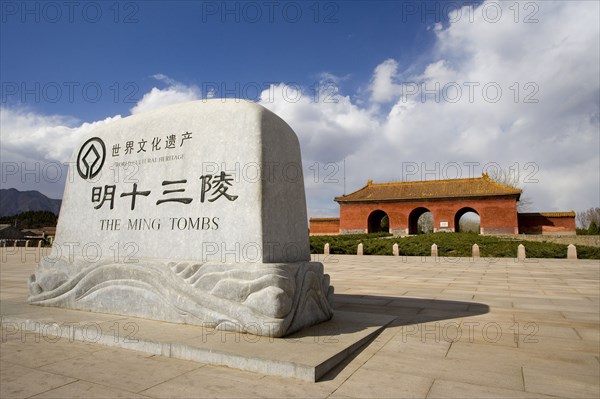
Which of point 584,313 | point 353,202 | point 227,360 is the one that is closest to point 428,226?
point 353,202

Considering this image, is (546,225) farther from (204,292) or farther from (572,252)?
(204,292)

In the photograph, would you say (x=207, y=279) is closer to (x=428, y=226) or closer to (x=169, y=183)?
(x=169, y=183)

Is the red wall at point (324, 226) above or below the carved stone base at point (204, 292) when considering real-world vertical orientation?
above

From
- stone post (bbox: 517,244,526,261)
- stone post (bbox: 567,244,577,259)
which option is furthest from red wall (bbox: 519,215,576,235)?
stone post (bbox: 517,244,526,261)

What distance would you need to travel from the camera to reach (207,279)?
12.8 ft

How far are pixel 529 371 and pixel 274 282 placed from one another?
2214mm

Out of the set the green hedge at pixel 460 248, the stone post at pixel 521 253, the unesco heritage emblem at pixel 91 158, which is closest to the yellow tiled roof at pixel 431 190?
the green hedge at pixel 460 248

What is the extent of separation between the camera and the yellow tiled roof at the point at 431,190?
103 ft

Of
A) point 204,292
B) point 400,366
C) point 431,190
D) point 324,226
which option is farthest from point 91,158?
point 324,226

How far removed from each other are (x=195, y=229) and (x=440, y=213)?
31.4 meters

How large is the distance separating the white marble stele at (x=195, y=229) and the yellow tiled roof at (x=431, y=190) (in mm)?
30121

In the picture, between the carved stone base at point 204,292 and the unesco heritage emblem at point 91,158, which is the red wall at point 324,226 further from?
the carved stone base at point 204,292

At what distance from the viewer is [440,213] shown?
32.7 m

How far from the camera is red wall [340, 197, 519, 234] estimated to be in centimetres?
3025
